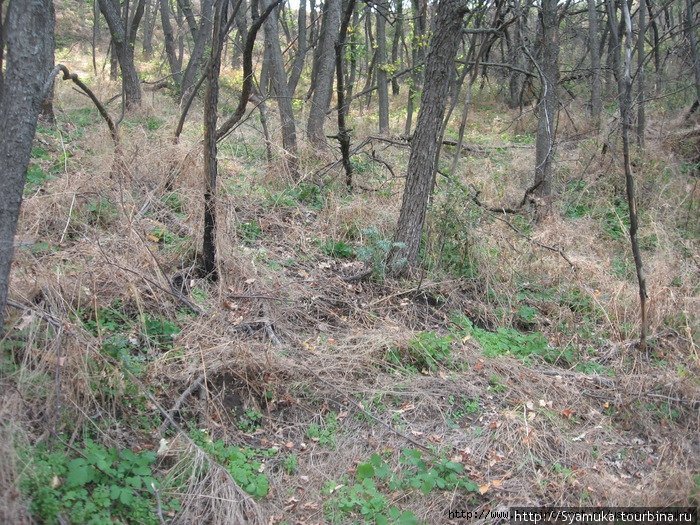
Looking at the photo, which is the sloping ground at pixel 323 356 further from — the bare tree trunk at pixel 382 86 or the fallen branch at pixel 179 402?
the bare tree trunk at pixel 382 86

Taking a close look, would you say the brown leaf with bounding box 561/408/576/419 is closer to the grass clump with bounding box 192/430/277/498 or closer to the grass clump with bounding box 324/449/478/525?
the grass clump with bounding box 324/449/478/525

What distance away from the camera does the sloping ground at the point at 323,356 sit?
3.53 meters

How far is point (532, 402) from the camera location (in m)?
4.48

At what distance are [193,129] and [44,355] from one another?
19.8 feet

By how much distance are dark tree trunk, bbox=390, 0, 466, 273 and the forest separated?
0.02 meters

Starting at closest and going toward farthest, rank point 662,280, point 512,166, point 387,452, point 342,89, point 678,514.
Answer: point 678,514 → point 387,452 → point 662,280 → point 342,89 → point 512,166

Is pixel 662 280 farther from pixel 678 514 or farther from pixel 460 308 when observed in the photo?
pixel 678 514

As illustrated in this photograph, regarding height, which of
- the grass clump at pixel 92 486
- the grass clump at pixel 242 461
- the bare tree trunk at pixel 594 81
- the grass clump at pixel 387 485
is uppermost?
the bare tree trunk at pixel 594 81

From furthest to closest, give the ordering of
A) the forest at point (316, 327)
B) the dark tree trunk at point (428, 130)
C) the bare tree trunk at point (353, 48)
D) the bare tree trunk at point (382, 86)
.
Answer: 1. the bare tree trunk at point (382, 86)
2. the bare tree trunk at point (353, 48)
3. the dark tree trunk at point (428, 130)
4. the forest at point (316, 327)

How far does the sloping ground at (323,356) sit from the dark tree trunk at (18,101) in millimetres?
957

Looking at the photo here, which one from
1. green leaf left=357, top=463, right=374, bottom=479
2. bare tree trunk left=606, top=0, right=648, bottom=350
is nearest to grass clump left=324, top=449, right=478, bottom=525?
green leaf left=357, top=463, right=374, bottom=479

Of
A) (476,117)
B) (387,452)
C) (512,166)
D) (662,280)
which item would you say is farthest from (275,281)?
(476,117)

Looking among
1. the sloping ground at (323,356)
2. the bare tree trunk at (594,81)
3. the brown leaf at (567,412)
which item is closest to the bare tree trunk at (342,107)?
the sloping ground at (323,356)

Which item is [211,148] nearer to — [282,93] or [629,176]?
[629,176]
